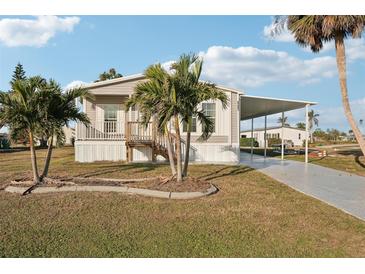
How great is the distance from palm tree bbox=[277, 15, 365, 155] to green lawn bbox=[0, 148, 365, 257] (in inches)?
264

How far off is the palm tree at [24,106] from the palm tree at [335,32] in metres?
10.1

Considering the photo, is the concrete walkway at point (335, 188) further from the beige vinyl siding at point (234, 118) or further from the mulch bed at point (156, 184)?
the beige vinyl siding at point (234, 118)

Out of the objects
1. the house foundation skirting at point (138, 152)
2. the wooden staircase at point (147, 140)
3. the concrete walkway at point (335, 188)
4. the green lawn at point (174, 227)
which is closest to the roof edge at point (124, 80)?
the wooden staircase at point (147, 140)

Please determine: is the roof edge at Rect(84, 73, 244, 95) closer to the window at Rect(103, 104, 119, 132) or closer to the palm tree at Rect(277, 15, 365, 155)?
the window at Rect(103, 104, 119, 132)

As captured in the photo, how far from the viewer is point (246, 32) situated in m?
11.7

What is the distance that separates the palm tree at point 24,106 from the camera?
7204 millimetres

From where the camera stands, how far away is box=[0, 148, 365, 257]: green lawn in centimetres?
371

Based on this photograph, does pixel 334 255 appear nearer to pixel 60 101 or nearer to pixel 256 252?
pixel 256 252

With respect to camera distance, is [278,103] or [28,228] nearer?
[28,228]

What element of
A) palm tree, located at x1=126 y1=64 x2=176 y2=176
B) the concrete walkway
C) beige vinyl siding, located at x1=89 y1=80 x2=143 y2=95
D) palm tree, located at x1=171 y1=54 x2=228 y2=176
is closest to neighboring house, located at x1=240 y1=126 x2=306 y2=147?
beige vinyl siding, located at x1=89 y1=80 x2=143 y2=95
